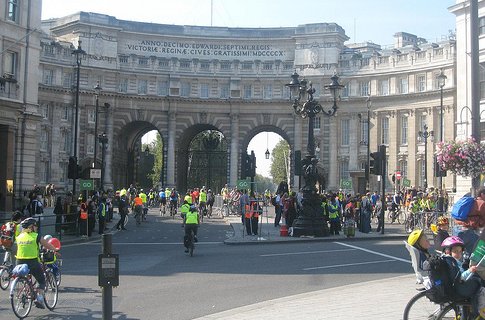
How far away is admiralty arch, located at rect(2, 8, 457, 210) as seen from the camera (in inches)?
2534

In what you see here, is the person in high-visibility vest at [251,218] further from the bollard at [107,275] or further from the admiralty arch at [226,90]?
the admiralty arch at [226,90]

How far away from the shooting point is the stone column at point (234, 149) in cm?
6894

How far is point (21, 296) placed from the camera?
1162 cm

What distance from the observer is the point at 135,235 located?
3070 cm

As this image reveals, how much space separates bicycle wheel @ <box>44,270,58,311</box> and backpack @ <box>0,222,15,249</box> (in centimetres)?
266

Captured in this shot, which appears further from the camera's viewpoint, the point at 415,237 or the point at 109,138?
the point at 109,138

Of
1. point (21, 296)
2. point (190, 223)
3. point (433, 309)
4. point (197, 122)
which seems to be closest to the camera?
point (433, 309)

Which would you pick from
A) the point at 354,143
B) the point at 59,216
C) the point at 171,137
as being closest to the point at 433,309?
the point at 59,216

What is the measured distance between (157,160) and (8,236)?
321 feet

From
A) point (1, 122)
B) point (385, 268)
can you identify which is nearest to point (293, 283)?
point (385, 268)

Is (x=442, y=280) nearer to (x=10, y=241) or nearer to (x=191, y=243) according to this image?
(x=10, y=241)

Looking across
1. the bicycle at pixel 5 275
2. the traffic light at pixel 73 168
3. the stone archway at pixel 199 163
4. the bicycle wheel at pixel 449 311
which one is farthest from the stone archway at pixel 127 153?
the bicycle wheel at pixel 449 311

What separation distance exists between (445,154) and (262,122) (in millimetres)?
48234

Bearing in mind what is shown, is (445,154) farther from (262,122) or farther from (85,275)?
(262,122)
